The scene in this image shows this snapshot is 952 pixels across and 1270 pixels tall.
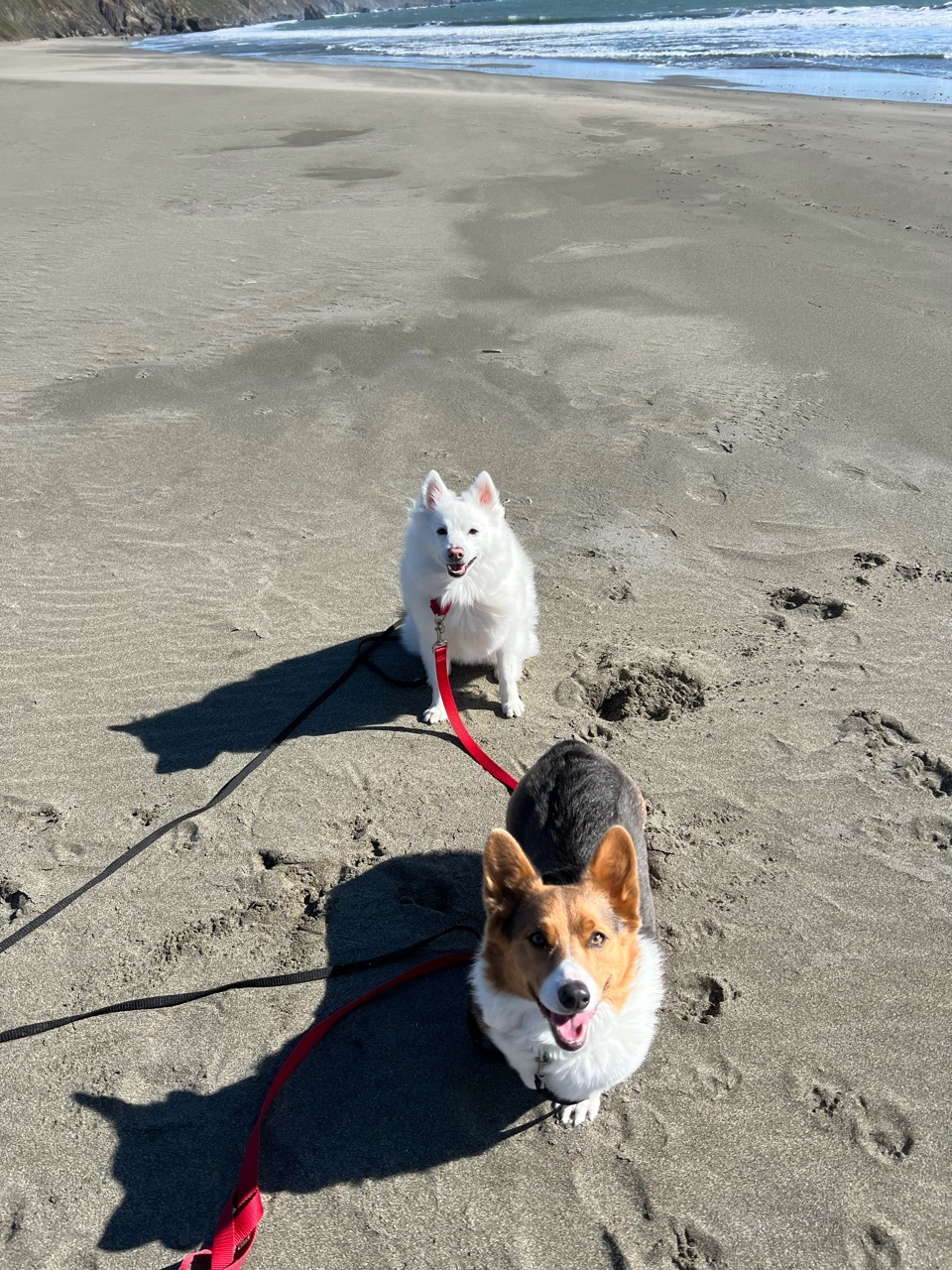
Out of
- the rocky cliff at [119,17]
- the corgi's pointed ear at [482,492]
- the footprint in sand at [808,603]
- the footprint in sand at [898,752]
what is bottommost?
the footprint in sand at [898,752]

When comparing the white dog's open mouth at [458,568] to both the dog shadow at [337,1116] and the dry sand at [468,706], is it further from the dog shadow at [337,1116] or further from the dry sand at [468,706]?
the dog shadow at [337,1116]

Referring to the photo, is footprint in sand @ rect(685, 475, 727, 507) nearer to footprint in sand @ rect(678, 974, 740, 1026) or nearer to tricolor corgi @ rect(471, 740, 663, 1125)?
footprint in sand @ rect(678, 974, 740, 1026)

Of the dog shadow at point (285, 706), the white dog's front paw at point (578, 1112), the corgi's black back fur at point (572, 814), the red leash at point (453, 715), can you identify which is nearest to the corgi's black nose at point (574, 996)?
the corgi's black back fur at point (572, 814)

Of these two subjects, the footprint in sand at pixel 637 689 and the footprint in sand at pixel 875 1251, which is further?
the footprint in sand at pixel 637 689

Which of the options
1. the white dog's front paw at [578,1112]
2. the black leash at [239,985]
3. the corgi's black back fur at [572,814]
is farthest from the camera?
the black leash at [239,985]

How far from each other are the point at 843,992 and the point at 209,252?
1108 cm

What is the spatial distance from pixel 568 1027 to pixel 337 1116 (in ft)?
3.25

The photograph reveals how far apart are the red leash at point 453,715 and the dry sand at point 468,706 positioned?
17 cm

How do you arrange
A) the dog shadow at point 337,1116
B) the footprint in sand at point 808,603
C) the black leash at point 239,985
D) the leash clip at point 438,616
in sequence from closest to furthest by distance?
1. the dog shadow at point 337,1116
2. the black leash at point 239,985
3. the leash clip at point 438,616
4. the footprint in sand at point 808,603

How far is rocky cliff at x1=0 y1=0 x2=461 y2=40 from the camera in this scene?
192 feet

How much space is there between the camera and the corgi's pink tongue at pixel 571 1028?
2.55 meters

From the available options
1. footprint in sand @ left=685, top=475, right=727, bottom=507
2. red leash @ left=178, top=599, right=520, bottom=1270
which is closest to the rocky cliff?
footprint in sand @ left=685, top=475, right=727, bottom=507

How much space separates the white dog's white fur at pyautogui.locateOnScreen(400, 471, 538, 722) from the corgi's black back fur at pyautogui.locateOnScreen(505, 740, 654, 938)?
1217mm

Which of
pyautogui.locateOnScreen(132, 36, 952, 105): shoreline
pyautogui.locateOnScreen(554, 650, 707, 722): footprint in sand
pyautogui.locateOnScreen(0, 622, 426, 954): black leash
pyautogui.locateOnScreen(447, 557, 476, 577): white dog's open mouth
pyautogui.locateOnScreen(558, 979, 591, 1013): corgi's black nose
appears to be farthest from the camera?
pyautogui.locateOnScreen(132, 36, 952, 105): shoreline
